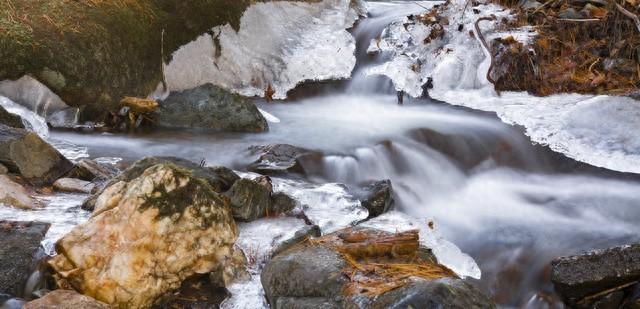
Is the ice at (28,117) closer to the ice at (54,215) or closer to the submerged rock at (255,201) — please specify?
the ice at (54,215)

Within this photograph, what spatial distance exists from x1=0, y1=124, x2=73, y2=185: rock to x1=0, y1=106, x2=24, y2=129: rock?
680mm

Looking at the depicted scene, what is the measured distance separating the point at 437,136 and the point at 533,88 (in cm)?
176

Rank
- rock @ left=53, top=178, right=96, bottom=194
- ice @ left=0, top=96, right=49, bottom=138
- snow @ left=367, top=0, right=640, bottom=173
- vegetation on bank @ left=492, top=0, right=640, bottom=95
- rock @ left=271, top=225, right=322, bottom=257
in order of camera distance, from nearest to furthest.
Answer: rock @ left=271, top=225, right=322, bottom=257, rock @ left=53, top=178, right=96, bottom=194, ice @ left=0, top=96, right=49, bottom=138, snow @ left=367, top=0, right=640, bottom=173, vegetation on bank @ left=492, top=0, right=640, bottom=95

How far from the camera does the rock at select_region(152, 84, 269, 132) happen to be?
7012 millimetres

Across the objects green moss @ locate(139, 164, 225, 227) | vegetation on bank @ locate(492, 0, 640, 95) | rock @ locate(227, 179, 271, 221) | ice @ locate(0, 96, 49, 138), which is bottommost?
rock @ locate(227, 179, 271, 221)

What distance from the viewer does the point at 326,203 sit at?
5184mm

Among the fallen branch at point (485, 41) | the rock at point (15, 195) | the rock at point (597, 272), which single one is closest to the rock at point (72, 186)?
the rock at point (15, 195)

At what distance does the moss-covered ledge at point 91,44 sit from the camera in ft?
21.1

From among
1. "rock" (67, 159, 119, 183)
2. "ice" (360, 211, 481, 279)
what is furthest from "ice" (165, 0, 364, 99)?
"ice" (360, 211, 481, 279)

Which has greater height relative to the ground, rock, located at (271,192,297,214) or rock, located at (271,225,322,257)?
rock, located at (271,192,297,214)

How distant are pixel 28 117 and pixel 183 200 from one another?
3303 millimetres

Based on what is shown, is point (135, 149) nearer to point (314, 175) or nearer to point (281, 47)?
point (314, 175)

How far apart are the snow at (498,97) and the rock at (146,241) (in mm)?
4261

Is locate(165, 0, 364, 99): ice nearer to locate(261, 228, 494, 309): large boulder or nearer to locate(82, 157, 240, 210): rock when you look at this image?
locate(82, 157, 240, 210): rock
